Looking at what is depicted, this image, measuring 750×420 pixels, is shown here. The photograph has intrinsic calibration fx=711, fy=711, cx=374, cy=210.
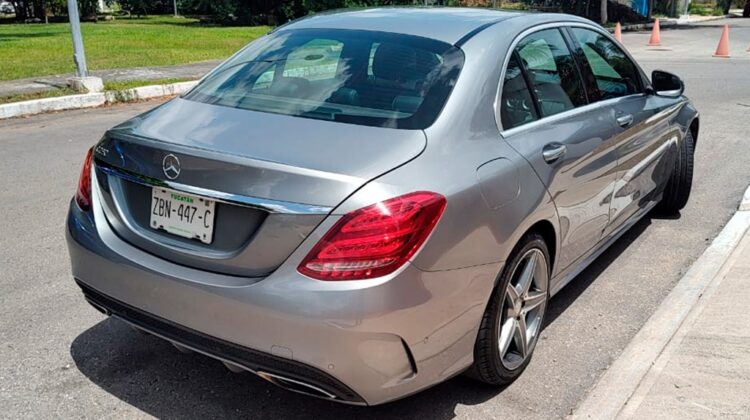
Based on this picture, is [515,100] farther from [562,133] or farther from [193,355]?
[193,355]

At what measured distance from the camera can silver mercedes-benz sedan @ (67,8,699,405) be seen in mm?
2465

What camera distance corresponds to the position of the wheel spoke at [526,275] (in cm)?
321

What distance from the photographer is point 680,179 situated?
560cm

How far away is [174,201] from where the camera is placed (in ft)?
8.90

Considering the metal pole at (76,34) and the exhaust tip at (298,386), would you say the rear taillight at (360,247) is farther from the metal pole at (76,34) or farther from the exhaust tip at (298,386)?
the metal pole at (76,34)

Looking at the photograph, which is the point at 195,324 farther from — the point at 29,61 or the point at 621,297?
the point at 29,61

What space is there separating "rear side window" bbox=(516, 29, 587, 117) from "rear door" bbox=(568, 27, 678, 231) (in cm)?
17

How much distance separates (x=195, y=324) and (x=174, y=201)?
0.47 meters

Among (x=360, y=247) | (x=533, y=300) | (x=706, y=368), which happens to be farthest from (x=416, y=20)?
(x=706, y=368)

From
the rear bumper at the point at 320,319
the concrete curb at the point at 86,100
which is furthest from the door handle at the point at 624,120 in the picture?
the concrete curb at the point at 86,100

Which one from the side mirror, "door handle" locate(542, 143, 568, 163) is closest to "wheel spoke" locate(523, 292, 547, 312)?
"door handle" locate(542, 143, 568, 163)

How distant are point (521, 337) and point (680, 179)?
2.98 metres

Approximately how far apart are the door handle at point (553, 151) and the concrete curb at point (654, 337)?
1.06 metres

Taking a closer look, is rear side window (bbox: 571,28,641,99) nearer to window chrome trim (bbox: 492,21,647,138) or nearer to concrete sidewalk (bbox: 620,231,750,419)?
window chrome trim (bbox: 492,21,647,138)
